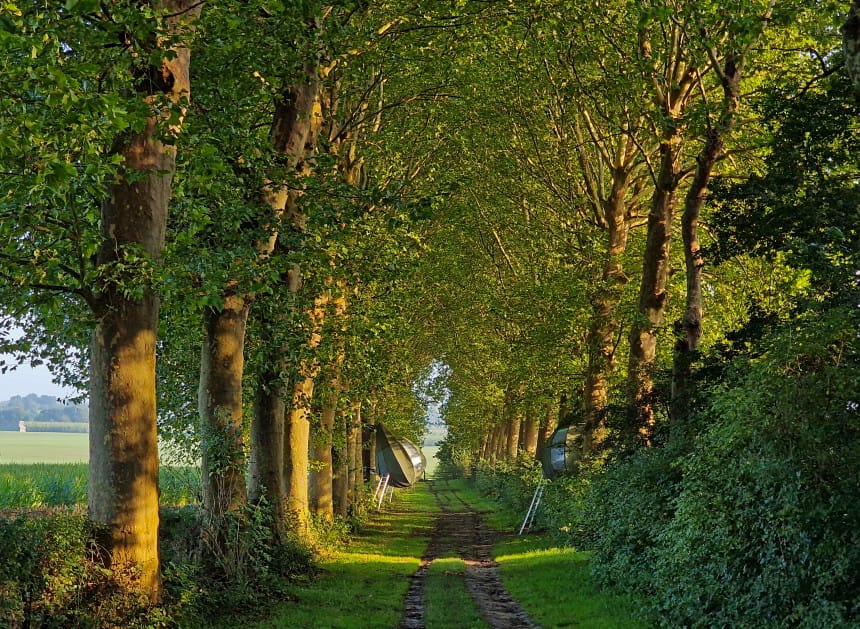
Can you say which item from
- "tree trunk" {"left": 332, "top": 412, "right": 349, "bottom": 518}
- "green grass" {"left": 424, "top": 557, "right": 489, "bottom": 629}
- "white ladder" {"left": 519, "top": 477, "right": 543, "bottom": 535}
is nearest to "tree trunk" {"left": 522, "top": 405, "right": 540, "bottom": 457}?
"white ladder" {"left": 519, "top": 477, "right": 543, "bottom": 535}

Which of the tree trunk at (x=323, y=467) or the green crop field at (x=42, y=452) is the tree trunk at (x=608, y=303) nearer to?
the tree trunk at (x=323, y=467)

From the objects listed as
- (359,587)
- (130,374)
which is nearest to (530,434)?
(359,587)

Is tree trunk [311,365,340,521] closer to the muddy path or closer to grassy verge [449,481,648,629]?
the muddy path

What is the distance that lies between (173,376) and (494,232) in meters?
21.2

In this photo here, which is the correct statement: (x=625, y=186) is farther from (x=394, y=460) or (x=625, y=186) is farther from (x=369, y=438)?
(x=394, y=460)

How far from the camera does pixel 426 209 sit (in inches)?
563

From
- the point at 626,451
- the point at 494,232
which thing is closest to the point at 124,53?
the point at 626,451

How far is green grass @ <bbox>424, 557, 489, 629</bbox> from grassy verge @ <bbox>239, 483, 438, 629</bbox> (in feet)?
1.81

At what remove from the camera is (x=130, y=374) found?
37.0 ft

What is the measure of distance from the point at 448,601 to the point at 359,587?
2.37 m

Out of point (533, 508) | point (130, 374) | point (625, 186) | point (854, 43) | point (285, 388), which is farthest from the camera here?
point (533, 508)

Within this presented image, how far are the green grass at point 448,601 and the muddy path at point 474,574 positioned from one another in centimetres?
15

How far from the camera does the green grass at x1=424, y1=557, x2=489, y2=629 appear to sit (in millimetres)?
14602

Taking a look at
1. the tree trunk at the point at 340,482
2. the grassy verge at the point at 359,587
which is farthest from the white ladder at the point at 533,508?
the tree trunk at the point at 340,482
